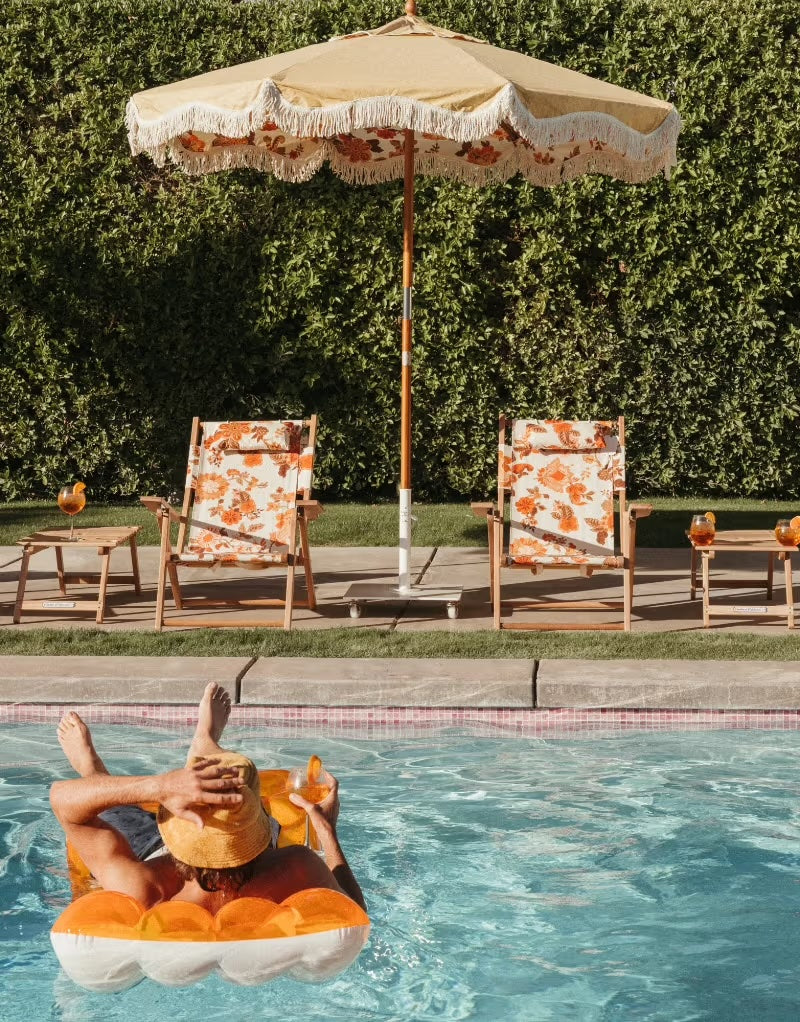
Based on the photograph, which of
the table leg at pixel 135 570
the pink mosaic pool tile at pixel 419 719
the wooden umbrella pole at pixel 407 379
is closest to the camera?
the pink mosaic pool tile at pixel 419 719

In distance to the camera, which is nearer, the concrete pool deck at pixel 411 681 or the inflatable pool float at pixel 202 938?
the inflatable pool float at pixel 202 938

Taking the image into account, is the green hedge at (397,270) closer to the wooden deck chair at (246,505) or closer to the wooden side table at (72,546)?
the wooden deck chair at (246,505)

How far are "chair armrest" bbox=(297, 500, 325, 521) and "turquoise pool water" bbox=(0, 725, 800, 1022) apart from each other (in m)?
1.65

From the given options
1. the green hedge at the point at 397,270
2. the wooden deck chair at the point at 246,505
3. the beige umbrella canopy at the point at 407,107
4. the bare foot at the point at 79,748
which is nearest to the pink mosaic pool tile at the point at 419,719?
the wooden deck chair at the point at 246,505

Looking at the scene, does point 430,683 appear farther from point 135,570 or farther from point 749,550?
point 135,570

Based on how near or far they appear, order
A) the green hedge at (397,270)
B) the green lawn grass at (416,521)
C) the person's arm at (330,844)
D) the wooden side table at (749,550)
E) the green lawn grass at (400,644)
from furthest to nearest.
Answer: the green hedge at (397,270)
the green lawn grass at (416,521)
the wooden side table at (749,550)
the green lawn grass at (400,644)
the person's arm at (330,844)

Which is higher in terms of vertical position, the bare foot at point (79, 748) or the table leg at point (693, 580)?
the bare foot at point (79, 748)

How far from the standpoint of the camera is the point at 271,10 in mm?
10805

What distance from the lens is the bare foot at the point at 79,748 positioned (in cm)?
333

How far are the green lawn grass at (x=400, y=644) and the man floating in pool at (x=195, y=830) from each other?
250cm

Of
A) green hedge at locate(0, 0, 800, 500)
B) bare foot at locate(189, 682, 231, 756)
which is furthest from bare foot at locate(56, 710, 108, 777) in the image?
green hedge at locate(0, 0, 800, 500)

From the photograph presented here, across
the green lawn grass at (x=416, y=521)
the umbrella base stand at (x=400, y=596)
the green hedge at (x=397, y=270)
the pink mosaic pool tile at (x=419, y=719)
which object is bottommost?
the pink mosaic pool tile at (x=419, y=719)

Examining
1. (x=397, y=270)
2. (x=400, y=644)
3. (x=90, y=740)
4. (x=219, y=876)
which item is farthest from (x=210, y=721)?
(x=397, y=270)

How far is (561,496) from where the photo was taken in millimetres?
7262
